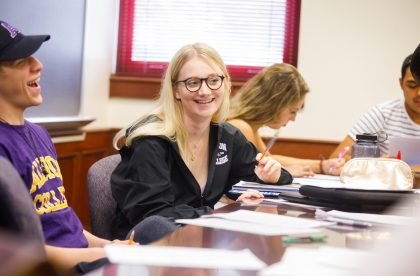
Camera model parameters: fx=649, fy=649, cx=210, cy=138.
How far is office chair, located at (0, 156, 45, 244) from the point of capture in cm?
98

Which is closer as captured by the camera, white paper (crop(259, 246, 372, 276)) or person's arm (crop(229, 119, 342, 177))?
white paper (crop(259, 246, 372, 276))

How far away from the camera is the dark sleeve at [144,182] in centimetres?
203

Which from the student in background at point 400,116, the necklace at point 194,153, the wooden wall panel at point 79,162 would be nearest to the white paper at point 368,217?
the necklace at point 194,153

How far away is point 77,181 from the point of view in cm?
412

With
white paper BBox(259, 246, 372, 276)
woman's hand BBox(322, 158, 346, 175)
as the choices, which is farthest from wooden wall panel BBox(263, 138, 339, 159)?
white paper BBox(259, 246, 372, 276)

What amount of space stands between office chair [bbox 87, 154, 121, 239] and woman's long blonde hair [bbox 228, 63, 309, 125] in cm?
129

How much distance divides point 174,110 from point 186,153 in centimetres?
18

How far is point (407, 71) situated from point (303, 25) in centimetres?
125

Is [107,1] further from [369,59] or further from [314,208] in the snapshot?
[314,208]

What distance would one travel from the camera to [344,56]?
179 inches

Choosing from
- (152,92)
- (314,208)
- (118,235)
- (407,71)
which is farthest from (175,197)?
(152,92)

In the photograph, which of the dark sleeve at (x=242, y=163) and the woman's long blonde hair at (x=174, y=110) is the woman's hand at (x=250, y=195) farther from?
the dark sleeve at (x=242, y=163)

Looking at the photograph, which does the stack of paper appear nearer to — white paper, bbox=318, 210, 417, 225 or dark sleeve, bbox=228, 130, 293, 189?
white paper, bbox=318, 210, 417, 225

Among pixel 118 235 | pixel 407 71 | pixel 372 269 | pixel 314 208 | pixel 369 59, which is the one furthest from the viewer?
pixel 369 59
